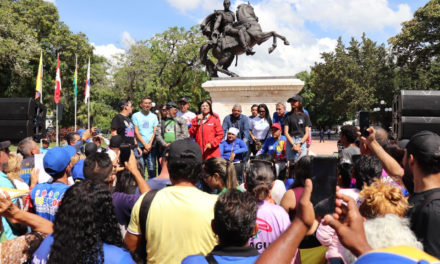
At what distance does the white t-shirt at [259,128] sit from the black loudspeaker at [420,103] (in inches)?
127

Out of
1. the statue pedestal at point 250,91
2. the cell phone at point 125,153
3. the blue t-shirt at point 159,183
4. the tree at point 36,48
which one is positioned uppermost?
the tree at point 36,48

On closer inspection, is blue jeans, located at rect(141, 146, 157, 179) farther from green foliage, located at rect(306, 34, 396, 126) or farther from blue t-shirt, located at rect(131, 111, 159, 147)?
green foliage, located at rect(306, 34, 396, 126)

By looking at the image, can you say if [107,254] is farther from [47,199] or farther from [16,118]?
[16,118]

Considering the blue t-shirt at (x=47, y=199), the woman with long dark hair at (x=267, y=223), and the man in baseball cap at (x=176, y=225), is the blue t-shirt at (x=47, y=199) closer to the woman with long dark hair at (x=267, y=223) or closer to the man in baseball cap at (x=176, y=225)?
the man in baseball cap at (x=176, y=225)

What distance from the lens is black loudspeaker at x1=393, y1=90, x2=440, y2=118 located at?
241 inches

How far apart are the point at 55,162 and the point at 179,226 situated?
1538 mm

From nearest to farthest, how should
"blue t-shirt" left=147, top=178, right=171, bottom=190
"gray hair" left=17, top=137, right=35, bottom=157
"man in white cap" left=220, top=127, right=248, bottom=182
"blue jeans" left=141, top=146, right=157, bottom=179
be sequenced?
"blue t-shirt" left=147, top=178, right=171, bottom=190, "gray hair" left=17, top=137, right=35, bottom=157, "man in white cap" left=220, top=127, right=248, bottom=182, "blue jeans" left=141, top=146, right=157, bottom=179

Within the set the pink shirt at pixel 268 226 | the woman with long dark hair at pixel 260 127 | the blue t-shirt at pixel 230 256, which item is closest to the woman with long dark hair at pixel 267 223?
the pink shirt at pixel 268 226

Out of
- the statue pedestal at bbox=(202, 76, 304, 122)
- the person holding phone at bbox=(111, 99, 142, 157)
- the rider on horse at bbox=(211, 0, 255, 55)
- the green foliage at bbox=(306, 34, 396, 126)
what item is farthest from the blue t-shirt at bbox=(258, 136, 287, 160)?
the green foliage at bbox=(306, 34, 396, 126)

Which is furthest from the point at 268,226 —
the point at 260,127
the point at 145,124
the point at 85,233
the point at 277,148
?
the point at 260,127

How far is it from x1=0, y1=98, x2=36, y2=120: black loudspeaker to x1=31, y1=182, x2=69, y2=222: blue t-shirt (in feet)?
12.7

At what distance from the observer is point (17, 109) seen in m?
6.54

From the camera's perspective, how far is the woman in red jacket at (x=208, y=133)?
7332 millimetres

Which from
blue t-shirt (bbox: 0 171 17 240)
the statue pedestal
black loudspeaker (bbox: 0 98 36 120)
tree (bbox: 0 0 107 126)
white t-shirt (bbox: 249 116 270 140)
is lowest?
blue t-shirt (bbox: 0 171 17 240)
